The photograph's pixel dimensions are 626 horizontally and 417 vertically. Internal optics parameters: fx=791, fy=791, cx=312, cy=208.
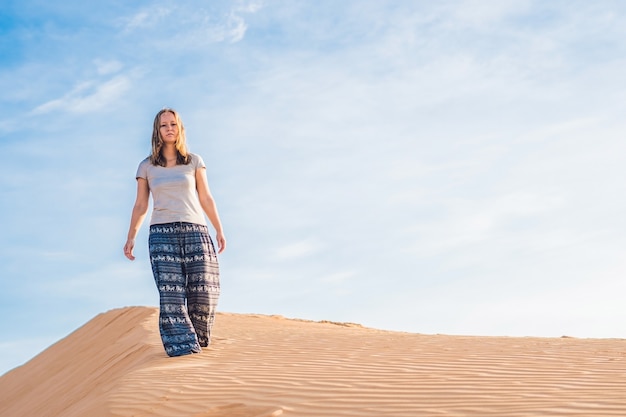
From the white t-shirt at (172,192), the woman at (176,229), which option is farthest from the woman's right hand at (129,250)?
the white t-shirt at (172,192)

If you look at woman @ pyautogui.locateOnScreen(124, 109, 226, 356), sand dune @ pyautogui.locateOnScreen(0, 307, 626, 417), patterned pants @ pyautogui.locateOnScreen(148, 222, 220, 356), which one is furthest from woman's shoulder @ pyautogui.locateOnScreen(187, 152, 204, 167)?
sand dune @ pyautogui.locateOnScreen(0, 307, 626, 417)

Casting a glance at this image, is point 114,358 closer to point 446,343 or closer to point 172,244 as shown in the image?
point 172,244

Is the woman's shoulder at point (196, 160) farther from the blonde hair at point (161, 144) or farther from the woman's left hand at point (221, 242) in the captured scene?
the woman's left hand at point (221, 242)

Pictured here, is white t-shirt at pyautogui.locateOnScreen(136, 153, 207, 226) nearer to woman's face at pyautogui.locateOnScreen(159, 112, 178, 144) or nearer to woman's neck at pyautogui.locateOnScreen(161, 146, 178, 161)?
→ woman's neck at pyautogui.locateOnScreen(161, 146, 178, 161)

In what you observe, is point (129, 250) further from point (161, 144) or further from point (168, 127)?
point (168, 127)

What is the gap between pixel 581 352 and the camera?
780cm

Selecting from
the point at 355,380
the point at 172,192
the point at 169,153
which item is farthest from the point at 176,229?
the point at 355,380

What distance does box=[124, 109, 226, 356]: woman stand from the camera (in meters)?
7.64

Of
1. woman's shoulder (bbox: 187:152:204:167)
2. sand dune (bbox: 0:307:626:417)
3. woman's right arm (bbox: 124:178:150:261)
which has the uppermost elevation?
woman's shoulder (bbox: 187:152:204:167)

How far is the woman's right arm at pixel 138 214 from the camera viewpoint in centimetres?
A: 779

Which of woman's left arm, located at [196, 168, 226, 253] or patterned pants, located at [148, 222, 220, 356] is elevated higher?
woman's left arm, located at [196, 168, 226, 253]

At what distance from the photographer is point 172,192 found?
7660 millimetres

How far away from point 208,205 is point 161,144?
0.77 meters

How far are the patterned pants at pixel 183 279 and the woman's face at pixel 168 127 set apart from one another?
0.84 meters
